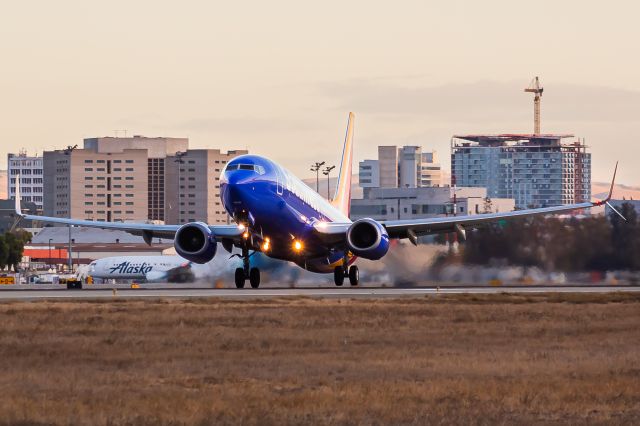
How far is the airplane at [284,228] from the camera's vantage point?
61.7 metres

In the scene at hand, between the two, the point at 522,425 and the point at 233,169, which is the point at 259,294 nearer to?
the point at 233,169

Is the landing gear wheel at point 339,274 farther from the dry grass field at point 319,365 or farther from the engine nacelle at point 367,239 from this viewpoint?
the dry grass field at point 319,365

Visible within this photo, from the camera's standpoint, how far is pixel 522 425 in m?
22.5

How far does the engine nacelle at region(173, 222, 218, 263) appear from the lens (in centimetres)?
6662

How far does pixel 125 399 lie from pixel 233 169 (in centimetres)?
3704

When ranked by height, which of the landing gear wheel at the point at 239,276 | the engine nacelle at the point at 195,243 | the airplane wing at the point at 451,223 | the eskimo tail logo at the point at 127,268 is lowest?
the eskimo tail logo at the point at 127,268

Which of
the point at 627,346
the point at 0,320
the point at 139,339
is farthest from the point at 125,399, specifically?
the point at 0,320

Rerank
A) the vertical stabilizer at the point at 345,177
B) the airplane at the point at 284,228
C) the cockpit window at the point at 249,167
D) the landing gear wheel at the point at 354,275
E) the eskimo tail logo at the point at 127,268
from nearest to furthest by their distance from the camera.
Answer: the airplane at the point at 284,228
the cockpit window at the point at 249,167
the landing gear wheel at the point at 354,275
the vertical stabilizer at the point at 345,177
the eskimo tail logo at the point at 127,268

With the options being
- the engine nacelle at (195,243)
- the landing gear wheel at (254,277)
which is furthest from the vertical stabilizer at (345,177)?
the engine nacelle at (195,243)

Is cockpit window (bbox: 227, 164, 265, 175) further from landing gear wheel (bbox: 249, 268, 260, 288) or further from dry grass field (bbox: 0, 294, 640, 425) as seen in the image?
dry grass field (bbox: 0, 294, 640, 425)

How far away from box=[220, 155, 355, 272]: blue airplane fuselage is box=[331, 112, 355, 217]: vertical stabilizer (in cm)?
1248

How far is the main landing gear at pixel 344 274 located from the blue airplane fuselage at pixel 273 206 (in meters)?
4.16

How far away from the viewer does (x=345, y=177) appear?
3327 inches

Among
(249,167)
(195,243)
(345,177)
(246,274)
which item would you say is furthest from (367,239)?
(345,177)
